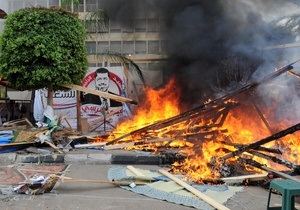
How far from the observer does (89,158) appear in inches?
289

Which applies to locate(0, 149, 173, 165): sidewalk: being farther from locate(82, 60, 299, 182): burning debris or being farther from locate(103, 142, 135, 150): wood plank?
locate(103, 142, 135, 150): wood plank

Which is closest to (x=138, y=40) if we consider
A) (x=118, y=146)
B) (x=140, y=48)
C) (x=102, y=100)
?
(x=140, y=48)

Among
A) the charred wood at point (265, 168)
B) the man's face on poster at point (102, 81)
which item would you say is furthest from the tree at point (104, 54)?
the charred wood at point (265, 168)

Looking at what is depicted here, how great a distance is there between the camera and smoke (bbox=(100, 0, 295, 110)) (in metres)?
10.6

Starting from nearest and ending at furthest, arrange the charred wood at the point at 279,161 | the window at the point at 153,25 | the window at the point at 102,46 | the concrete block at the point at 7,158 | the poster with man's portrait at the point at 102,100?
the charred wood at the point at 279,161
the concrete block at the point at 7,158
the window at the point at 153,25
the poster with man's portrait at the point at 102,100
the window at the point at 102,46

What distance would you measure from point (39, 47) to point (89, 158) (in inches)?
119

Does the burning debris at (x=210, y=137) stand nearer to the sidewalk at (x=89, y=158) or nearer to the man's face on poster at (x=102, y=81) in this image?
the sidewalk at (x=89, y=158)

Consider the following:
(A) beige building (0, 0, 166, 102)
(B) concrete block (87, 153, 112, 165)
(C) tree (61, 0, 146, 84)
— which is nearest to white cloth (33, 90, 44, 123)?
(A) beige building (0, 0, 166, 102)

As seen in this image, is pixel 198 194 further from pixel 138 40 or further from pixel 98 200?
pixel 138 40

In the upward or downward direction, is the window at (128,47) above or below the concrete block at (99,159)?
above

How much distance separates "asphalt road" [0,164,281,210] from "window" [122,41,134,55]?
1350cm

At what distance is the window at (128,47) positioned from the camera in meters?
18.3

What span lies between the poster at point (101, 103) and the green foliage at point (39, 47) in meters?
3.93

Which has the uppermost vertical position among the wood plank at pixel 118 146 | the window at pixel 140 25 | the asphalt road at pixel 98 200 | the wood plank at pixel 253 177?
the window at pixel 140 25
